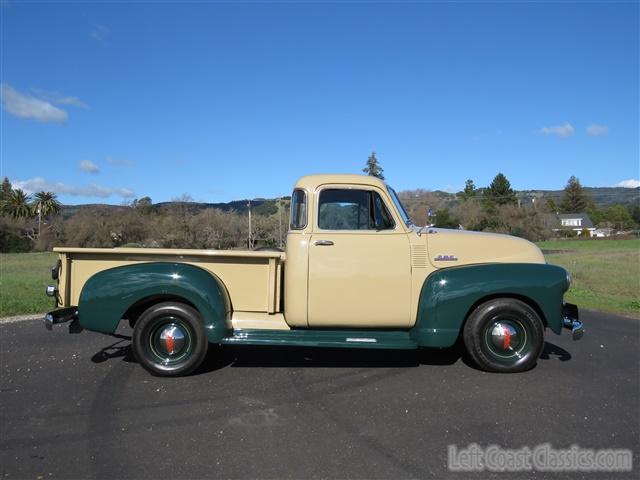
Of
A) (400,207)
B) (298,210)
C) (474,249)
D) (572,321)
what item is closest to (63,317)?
(298,210)

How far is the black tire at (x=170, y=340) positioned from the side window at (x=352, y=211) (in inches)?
65.5

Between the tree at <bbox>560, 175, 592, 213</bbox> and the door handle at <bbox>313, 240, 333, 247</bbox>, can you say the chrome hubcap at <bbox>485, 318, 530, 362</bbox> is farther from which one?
the tree at <bbox>560, 175, 592, 213</bbox>

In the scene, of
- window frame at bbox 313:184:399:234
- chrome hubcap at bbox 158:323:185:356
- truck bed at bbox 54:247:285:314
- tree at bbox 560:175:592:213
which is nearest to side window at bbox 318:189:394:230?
window frame at bbox 313:184:399:234

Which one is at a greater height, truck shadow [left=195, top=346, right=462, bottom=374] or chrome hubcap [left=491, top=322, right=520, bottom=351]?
chrome hubcap [left=491, top=322, right=520, bottom=351]

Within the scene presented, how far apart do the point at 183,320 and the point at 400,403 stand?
→ 89.1 inches

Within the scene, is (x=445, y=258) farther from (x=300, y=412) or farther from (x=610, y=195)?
(x=610, y=195)

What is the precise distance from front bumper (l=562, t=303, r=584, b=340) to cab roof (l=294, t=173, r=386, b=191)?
94.0 inches

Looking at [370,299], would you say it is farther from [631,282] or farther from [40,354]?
[631,282]

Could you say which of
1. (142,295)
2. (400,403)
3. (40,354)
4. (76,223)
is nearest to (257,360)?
(142,295)

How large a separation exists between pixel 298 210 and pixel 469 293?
6.54 ft

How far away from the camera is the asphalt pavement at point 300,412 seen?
3162 millimetres

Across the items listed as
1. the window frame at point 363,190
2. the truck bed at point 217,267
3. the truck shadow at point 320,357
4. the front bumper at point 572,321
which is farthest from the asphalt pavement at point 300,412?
the window frame at point 363,190

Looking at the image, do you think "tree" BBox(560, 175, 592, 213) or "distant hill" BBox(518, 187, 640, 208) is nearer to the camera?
"tree" BBox(560, 175, 592, 213)

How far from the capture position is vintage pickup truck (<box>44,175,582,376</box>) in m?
4.80
